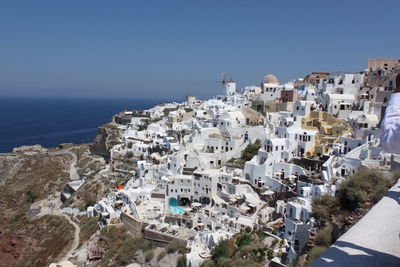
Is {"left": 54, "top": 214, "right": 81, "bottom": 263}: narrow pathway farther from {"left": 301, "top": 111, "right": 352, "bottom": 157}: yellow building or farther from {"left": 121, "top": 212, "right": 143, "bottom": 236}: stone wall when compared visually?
{"left": 301, "top": 111, "right": 352, "bottom": 157}: yellow building

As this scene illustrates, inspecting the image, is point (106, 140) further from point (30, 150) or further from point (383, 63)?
point (383, 63)

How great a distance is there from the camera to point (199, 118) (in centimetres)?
3725

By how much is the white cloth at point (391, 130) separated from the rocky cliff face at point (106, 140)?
4181 centimetres

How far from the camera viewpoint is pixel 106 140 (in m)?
45.1

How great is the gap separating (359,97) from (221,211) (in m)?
19.7

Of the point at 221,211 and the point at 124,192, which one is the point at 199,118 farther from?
the point at 221,211

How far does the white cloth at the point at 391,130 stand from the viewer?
246 cm

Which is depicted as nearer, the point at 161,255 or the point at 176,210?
the point at 161,255

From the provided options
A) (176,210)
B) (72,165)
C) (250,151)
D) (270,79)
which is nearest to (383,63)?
(270,79)

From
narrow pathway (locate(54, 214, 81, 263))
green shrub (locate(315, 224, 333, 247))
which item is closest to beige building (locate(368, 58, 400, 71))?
green shrub (locate(315, 224, 333, 247))

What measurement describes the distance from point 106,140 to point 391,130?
4517 centimetres

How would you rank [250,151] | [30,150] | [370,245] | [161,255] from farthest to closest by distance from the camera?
1. [30,150]
2. [250,151]
3. [161,255]
4. [370,245]

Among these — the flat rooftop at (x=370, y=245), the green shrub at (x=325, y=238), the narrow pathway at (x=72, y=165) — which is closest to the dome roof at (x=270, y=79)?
the narrow pathway at (x=72, y=165)

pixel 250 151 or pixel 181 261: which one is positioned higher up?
pixel 250 151
